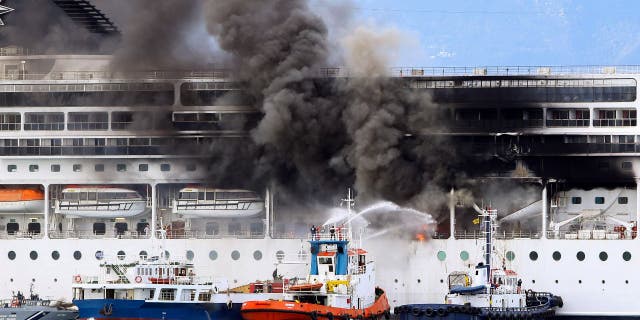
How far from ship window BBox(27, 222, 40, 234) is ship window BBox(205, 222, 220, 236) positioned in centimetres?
678

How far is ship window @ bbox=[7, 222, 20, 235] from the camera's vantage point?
75.0 metres

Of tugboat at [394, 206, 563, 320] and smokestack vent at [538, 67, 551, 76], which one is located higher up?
smokestack vent at [538, 67, 551, 76]

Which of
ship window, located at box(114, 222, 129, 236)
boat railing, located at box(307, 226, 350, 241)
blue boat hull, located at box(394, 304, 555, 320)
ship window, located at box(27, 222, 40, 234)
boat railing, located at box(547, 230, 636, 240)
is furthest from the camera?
ship window, located at box(27, 222, 40, 234)

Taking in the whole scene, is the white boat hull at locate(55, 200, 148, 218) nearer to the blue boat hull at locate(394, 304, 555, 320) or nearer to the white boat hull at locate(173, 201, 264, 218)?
the white boat hull at locate(173, 201, 264, 218)

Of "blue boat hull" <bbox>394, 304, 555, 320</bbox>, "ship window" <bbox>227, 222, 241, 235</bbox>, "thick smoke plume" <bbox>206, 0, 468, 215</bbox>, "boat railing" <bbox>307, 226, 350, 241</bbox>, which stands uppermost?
"thick smoke plume" <bbox>206, 0, 468, 215</bbox>

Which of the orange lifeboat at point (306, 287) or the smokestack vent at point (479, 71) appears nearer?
the orange lifeboat at point (306, 287)

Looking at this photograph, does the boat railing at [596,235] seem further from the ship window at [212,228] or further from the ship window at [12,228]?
the ship window at [12,228]

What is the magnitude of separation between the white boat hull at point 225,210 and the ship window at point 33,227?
230 inches

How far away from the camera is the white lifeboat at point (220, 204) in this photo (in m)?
73.1

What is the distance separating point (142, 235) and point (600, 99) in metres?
18.0

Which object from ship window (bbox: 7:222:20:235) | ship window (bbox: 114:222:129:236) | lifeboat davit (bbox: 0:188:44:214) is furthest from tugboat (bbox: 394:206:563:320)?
ship window (bbox: 7:222:20:235)

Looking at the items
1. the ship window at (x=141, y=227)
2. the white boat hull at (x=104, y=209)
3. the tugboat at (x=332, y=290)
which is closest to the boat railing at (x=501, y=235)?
the tugboat at (x=332, y=290)

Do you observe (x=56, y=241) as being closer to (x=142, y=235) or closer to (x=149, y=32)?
(x=142, y=235)

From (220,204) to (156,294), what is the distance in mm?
6574
